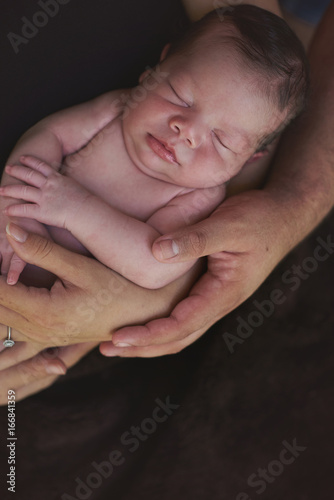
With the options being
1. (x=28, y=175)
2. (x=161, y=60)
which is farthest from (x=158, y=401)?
(x=161, y=60)

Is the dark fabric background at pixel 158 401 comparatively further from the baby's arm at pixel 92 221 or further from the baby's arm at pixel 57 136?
the baby's arm at pixel 92 221

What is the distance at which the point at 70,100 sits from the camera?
3.66ft

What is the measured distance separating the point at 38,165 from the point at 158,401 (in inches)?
26.0

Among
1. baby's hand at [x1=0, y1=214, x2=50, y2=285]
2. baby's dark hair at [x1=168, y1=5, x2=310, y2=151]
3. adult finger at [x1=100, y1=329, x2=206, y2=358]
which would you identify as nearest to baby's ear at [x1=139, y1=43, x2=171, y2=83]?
baby's dark hair at [x1=168, y1=5, x2=310, y2=151]

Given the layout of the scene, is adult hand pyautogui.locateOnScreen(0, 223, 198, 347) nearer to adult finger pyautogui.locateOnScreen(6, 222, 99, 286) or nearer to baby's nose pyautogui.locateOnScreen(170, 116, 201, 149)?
adult finger pyautogui.locateOnScreen(6, 222, 99, 286)

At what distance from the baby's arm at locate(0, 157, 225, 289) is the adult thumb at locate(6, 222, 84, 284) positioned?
74 millimetres

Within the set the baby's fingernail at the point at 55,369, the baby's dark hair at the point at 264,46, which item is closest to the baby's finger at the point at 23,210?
the baby's fingernail at the point at 55,369

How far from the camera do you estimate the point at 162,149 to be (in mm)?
1007

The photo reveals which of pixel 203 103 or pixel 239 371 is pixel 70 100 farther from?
pixel 239 371

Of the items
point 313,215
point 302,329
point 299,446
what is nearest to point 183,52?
point 313,215

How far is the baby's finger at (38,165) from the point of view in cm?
97

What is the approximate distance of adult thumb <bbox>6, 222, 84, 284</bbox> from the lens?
84 centimetres

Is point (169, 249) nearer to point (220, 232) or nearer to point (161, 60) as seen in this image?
point (220, 232)

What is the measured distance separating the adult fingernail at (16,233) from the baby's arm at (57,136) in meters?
0.08
